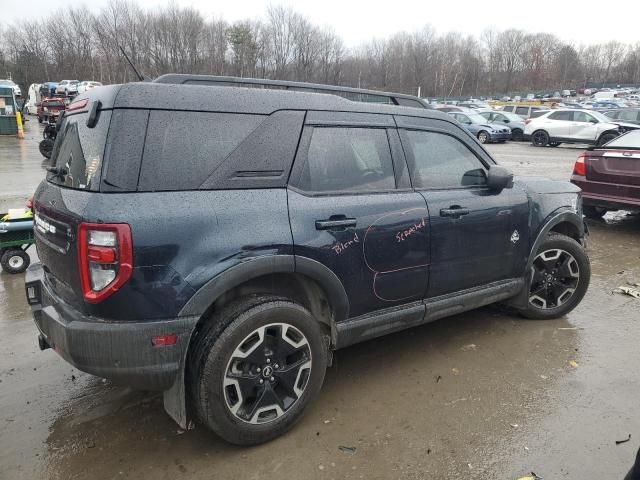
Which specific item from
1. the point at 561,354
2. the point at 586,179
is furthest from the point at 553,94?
the point at 561,354

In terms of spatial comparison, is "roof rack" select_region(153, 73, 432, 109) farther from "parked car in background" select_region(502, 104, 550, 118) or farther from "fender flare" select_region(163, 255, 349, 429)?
"parked car in background" select_region(502, 104, 550, 118)

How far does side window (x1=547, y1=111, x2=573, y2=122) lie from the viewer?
894 inches

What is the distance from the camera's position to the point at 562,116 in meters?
23.0

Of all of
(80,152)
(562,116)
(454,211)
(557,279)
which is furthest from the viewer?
(562,116)

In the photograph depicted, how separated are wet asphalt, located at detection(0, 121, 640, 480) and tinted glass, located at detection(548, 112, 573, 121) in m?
21.3

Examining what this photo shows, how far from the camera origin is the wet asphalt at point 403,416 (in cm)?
260

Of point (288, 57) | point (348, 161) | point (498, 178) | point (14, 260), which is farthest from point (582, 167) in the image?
point (288, 57)

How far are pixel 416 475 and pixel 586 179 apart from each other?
22.2 feet

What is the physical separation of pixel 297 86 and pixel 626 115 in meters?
25.3

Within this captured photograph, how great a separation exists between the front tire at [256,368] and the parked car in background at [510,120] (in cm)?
2559

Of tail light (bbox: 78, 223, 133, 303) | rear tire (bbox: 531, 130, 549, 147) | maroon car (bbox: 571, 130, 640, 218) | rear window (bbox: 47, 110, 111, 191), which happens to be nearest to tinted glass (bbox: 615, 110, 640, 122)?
rear tire (bbox: 531, 130, 549, 147)

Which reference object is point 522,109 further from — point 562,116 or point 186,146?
point 186,146

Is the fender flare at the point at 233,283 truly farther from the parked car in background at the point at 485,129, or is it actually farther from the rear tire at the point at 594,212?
the parked car in background at the point at 485,129

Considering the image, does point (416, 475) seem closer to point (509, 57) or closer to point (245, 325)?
point (245, 325)
